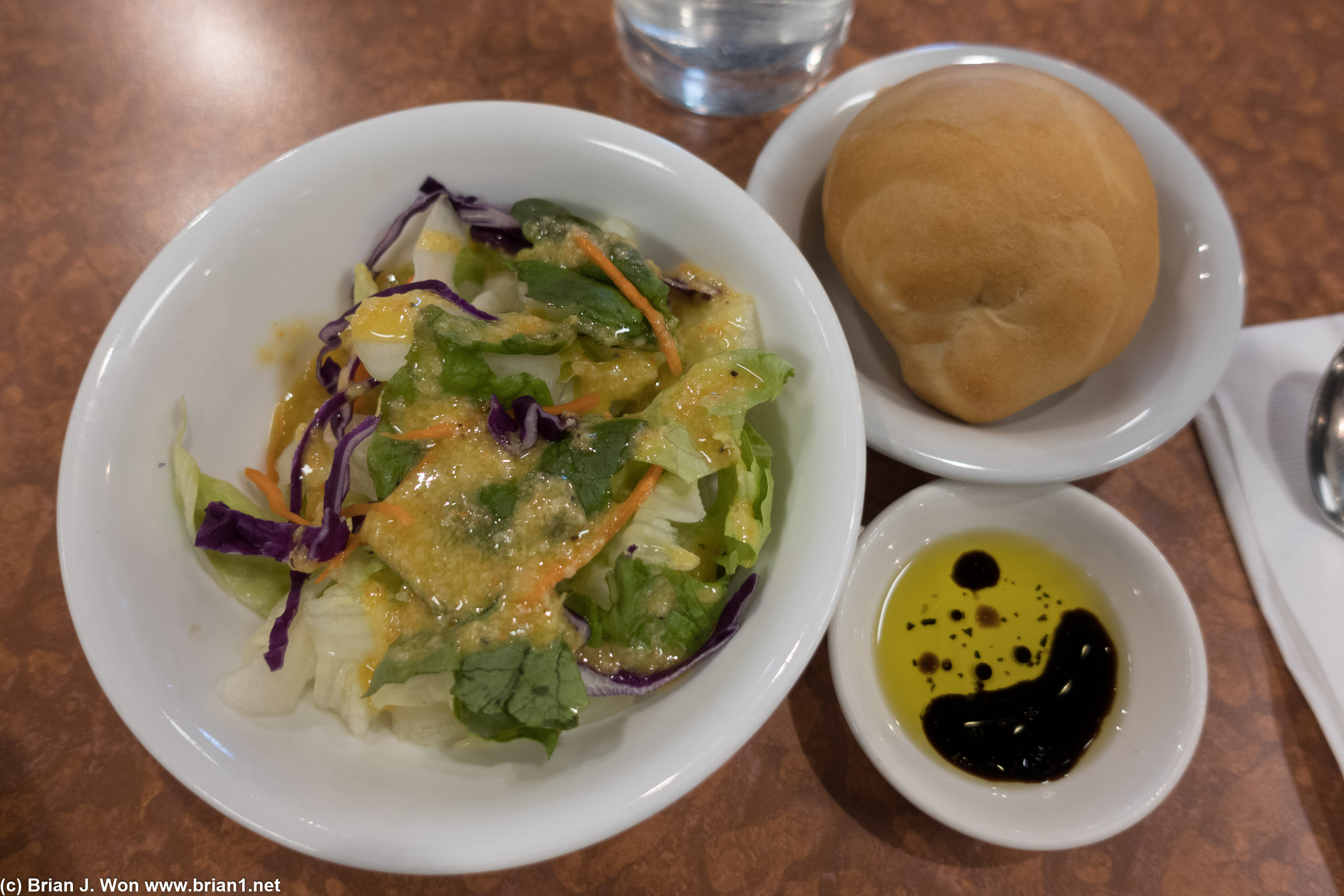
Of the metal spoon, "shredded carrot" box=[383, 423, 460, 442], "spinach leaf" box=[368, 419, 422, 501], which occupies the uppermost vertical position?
"shredded carrot" box=[383, 423, 460, 442]

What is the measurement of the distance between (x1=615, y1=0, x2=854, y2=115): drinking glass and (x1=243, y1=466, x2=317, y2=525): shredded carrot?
42.1 inches

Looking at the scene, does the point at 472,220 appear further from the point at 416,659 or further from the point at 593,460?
the point at 416,659

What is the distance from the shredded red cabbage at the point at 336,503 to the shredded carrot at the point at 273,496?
0.05 metres

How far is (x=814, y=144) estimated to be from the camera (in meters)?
1.22

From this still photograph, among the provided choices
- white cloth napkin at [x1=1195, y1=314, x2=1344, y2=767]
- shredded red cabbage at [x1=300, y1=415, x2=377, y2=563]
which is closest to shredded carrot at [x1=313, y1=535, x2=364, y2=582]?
shredded red cabbage at [x1=300, y1=415, x2=377, y2=563]

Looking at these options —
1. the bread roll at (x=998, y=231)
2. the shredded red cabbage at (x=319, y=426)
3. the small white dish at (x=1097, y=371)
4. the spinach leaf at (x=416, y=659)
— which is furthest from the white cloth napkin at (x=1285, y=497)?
the shredded red cabbage at (x=319, y=426)

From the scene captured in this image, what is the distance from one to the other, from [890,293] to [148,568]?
1.05 m

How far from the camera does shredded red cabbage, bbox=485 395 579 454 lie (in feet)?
2.72

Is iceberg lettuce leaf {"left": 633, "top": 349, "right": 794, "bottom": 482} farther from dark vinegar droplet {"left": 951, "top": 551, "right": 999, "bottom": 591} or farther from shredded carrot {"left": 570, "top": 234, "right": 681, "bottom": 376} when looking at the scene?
dark vinegar droplet {"left": 951, "top": 551, "right": 999, "bottom": 591}

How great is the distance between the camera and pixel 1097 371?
1.18 metres

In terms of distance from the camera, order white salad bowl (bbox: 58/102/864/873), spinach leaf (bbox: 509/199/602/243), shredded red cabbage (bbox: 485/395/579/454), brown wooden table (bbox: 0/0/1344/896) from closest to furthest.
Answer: white salad bowl (bbox: 58/102/864/873) → shredded red cabbage (bbox: 485/395/579/454) → spinach leaf (bbox: 509/199/602/243) → brown wooden table (bbox: 0/0/1344/896)

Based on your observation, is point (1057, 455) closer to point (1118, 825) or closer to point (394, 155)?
point (1118, 825)

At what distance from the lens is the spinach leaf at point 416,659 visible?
2.41 feet

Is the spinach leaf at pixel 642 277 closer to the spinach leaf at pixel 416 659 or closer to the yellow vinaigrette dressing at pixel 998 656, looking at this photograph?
the spinach leaf at pixel 416 659
